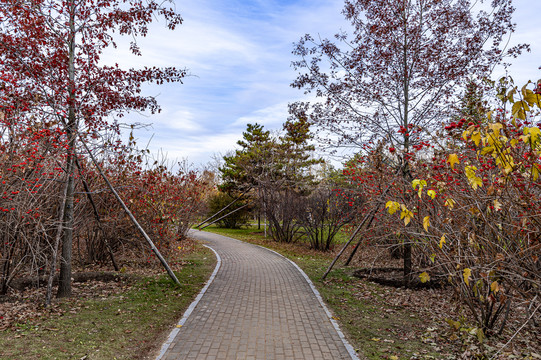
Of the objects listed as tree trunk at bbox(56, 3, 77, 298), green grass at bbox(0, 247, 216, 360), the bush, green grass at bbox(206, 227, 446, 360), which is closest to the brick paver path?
green grass at bbox(206, 227, 446, 360)

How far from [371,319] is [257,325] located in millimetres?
2205

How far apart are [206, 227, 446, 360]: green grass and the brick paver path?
322 mm

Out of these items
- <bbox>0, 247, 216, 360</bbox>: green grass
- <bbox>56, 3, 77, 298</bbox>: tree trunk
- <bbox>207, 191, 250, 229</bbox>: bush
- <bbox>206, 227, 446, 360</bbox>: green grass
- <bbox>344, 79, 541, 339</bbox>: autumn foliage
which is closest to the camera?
<bbox>344, 79, 541, 339</bbox>: autumn foliage

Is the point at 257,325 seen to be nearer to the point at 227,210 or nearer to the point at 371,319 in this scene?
the point at 371,319

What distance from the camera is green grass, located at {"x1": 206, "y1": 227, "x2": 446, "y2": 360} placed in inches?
190

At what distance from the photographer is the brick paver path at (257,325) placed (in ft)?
15.3

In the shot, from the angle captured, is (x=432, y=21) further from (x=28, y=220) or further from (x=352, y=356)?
(x=28, y=220)

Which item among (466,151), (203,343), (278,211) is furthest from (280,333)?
(278,211)

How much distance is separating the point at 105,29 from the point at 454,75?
840 cm

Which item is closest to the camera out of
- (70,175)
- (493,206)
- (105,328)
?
(493,206)

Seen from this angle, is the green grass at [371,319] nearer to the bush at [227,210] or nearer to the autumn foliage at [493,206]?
the autumn foliage at [493,206]

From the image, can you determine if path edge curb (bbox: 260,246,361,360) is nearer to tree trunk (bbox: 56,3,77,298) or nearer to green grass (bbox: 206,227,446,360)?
green grass (bbox: 206,227,446,360)

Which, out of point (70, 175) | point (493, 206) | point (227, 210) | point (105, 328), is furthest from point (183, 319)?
point (227, 210)

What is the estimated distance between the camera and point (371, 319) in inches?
246
